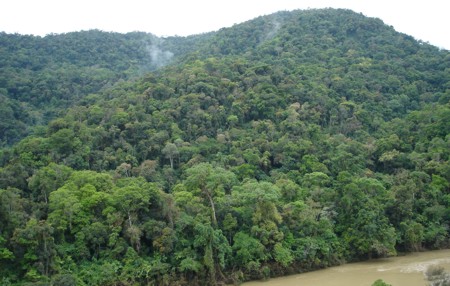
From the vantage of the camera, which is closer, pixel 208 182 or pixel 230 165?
pixel 208 182

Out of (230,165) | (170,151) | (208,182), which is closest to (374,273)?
(208,182)

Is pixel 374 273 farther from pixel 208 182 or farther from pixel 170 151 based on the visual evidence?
pixel 170 151

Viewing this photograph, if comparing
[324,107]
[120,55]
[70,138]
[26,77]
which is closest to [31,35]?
[120,55]

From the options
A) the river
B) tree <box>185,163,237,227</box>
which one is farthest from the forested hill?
the river

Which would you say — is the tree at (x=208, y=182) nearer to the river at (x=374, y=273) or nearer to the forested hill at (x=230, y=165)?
the forested hill at (x=230, y=165)

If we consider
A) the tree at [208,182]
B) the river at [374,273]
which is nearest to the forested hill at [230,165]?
the tree at [208,182]
